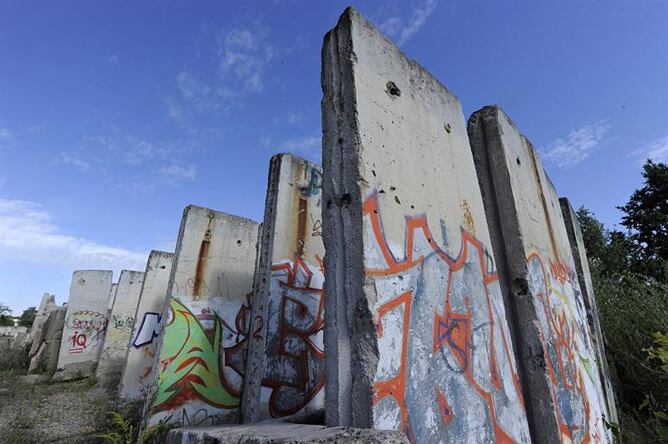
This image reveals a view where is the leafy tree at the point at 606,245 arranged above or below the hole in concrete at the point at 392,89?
above

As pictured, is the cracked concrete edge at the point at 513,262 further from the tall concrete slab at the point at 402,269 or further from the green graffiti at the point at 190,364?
the green graffiti at the point at 190,364

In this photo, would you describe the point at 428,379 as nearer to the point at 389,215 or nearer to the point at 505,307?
the point at 389,215

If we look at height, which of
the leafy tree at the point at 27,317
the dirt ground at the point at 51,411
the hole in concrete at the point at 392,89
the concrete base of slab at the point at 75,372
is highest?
the leafy tree at the point at 27,317

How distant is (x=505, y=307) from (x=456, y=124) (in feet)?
4.51

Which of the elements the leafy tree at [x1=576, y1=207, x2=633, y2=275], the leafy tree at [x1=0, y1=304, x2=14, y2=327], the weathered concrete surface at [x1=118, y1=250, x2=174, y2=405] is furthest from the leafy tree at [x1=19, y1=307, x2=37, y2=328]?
the leafy tree at [x1=576, y1=207, x2=633, y2=275]

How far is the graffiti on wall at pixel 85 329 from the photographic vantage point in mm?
9133

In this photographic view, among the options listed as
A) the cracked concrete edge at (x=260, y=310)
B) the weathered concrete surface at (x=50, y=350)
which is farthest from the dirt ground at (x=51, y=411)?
the cracked concrete edge at (x=260, y=310)

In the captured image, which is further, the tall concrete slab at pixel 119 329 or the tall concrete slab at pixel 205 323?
the tall concrete slab at pixel 119 329

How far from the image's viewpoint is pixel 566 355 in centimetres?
309

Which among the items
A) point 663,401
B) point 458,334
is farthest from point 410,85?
point 663,401

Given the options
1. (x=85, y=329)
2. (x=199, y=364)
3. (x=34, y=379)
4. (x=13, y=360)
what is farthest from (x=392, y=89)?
(x=13, y=360)

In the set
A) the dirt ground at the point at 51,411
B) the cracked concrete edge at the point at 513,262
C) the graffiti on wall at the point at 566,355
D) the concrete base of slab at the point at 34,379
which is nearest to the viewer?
the cracked concrete edge at the point at 513,262

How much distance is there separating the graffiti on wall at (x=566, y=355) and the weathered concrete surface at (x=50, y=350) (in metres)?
10.3

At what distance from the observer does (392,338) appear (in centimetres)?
167
